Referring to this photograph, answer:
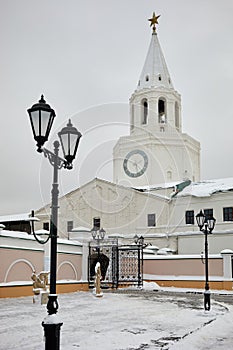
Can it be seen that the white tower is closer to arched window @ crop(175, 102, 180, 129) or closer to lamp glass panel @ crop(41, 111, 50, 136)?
arched window @ crop(175, 102, 180, 129)

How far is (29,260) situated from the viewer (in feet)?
64.3

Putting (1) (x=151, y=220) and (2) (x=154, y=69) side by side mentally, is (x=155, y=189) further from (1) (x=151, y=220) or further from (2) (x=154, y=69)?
(2) (x=154, y=69)

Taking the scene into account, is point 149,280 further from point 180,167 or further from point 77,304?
point 180,167

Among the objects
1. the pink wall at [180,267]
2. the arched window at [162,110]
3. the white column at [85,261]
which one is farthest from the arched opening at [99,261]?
the arched window at [162,110]

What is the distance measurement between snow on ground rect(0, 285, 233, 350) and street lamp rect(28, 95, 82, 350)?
5.94 feet

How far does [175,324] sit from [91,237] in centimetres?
1470

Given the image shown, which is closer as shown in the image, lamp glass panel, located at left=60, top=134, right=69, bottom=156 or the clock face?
lamp glass panel, located at left=60, top=134, right=69, bottom=156

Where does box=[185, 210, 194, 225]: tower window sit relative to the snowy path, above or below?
above

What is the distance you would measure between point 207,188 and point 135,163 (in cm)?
1035

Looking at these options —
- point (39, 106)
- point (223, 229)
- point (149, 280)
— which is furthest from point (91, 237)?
point (39, 106)

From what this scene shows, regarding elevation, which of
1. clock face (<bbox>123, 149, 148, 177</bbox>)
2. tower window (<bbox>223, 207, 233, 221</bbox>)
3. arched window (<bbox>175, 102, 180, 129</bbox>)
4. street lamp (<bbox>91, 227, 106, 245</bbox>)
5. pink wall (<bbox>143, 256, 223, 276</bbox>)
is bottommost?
pink wall (<bbox>143, 256, 223, 276</bbox>)

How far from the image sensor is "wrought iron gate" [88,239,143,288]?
24.5 m

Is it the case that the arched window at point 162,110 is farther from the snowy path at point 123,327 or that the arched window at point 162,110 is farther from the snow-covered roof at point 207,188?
the snowy path at point 123,327

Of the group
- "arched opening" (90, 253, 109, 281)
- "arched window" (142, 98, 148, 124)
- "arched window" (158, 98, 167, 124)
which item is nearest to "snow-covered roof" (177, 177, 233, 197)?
"arched window" (158, 98, 167, 124)
